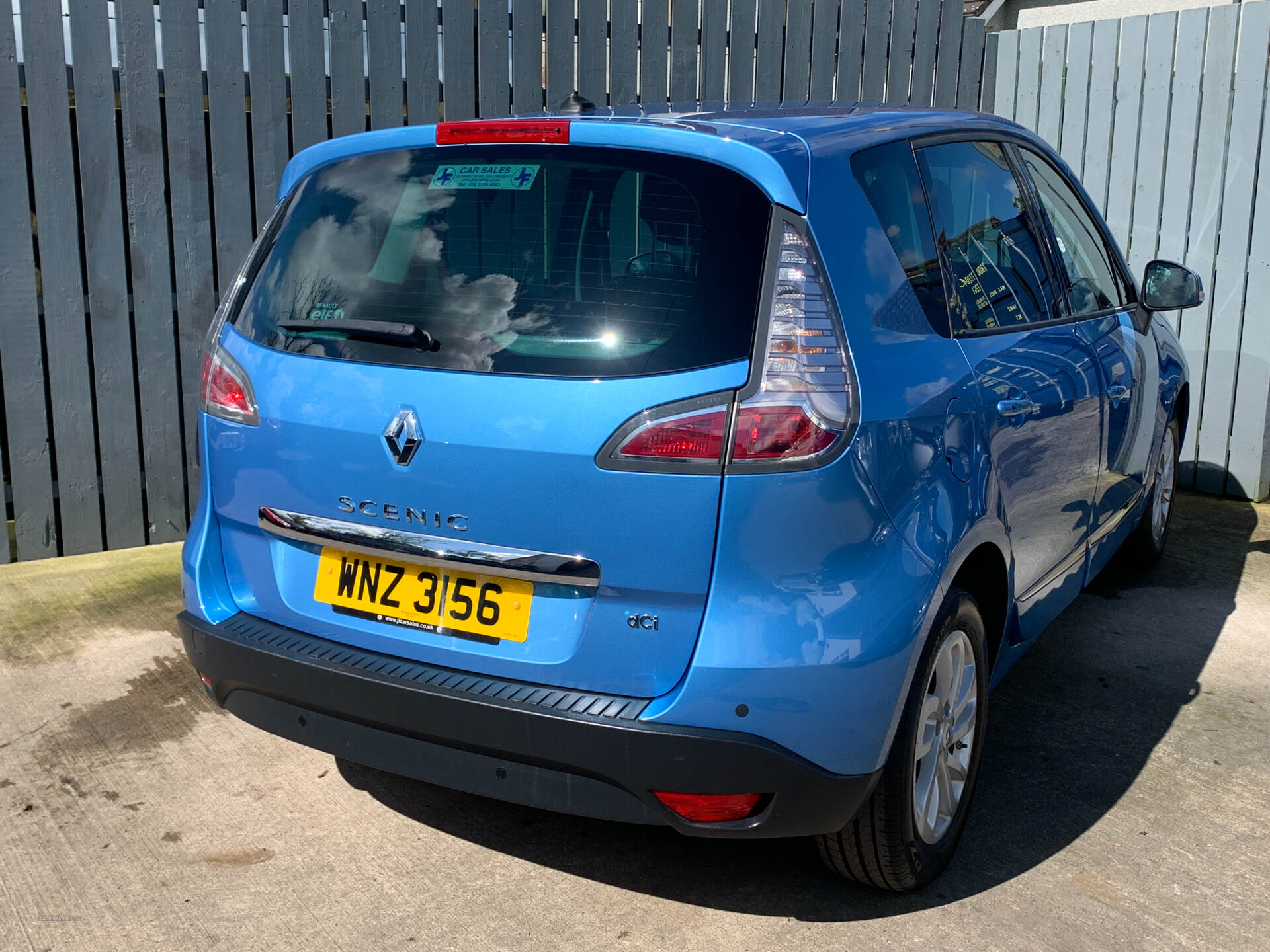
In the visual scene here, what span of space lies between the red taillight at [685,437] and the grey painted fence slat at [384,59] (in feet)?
11.9

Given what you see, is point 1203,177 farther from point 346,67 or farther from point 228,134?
point 228,134

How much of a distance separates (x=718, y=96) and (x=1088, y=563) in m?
3.66

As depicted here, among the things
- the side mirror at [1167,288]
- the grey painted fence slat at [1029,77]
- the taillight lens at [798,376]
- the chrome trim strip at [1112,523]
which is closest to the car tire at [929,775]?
the taillight lens at [798,376]

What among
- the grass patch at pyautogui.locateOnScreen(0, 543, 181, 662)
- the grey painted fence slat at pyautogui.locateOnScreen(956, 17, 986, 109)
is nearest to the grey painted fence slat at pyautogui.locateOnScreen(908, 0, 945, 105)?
the grey painted fence slat at pyautogui.locateOnScreen(956, 17, 986, 109)

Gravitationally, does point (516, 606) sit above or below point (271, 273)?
below

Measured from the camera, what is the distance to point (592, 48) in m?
5.91

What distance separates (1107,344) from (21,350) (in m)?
4.07

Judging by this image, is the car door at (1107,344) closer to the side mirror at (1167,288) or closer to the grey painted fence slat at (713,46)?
the side mirror at (1167,288)

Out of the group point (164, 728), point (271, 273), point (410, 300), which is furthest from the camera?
point (164, 728)

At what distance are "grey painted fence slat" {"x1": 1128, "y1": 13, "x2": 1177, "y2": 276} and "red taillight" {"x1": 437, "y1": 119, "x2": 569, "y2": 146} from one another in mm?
4895

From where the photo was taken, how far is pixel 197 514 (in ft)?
9.16

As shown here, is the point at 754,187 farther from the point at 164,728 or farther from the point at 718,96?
the point at 718,96

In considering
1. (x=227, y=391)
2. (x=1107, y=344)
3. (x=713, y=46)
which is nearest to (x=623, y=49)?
(x=713, y=46)

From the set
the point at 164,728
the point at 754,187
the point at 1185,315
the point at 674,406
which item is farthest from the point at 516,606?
the point at 1185,315
